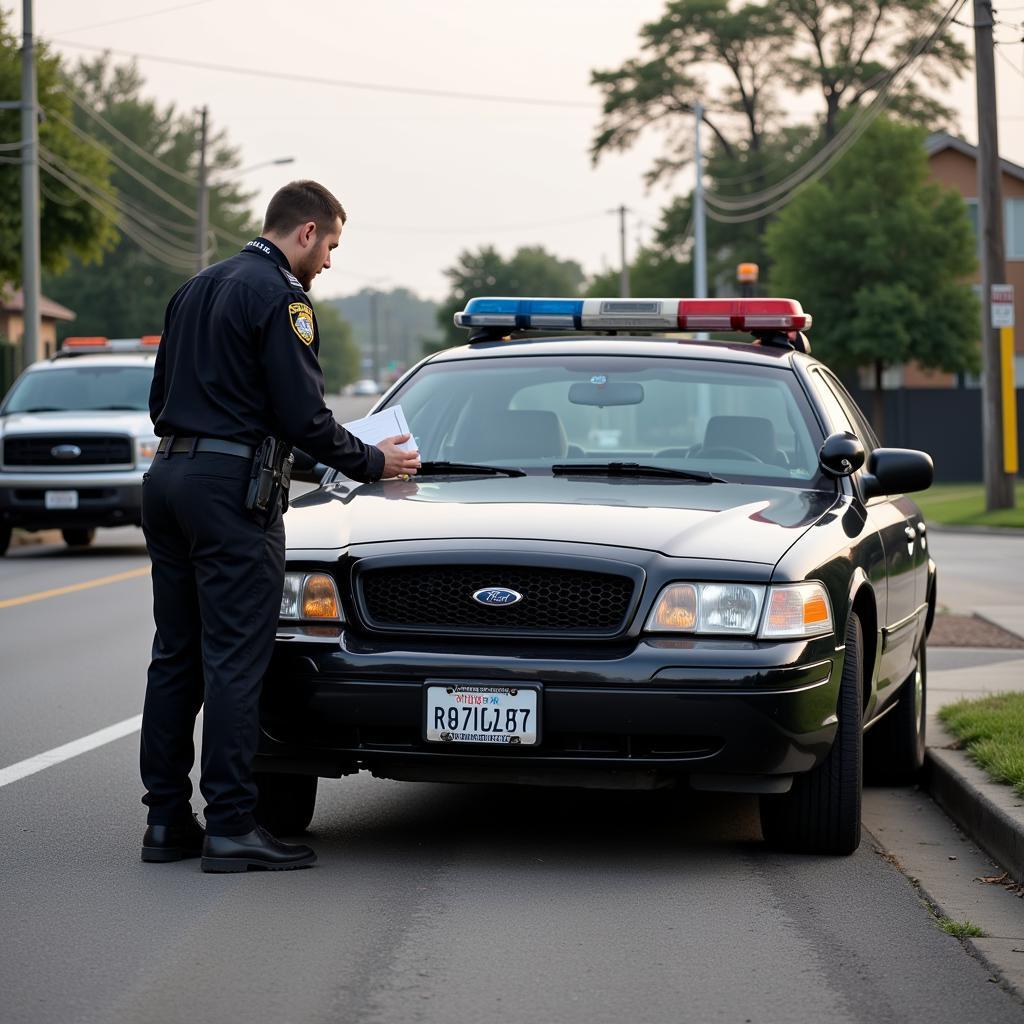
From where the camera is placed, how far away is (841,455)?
Result: 6383 mm

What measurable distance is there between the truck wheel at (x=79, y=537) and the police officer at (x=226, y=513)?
15620 mm

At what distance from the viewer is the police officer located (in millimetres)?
5547

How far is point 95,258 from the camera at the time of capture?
111ft

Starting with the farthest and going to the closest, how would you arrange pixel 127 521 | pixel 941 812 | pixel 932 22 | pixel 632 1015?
pixel 932 22
pixel 127 521
pixel 941 812
pixel 632 1015

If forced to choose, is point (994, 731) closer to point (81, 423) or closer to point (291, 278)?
point (291, 278)

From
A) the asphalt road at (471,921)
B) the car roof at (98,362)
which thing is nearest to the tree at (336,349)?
the car roof at (98,362)

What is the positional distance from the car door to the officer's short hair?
2072 millimetres

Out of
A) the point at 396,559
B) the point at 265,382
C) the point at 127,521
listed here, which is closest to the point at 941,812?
the point at 396,559

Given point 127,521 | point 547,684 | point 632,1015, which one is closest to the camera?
point 632,1015

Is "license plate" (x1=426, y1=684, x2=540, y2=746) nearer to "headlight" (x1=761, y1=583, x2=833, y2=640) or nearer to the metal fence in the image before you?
"headlight" (x1=761, y1=583, x2=833, y2=640)

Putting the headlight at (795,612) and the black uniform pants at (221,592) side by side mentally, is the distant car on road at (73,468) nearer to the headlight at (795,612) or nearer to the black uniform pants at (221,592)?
the black uniform pants at (221,592)

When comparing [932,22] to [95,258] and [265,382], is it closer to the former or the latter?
[95,258]

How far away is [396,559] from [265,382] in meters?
0.65

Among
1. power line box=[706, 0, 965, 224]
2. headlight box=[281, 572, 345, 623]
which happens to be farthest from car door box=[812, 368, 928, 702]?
power line box=[706, 0, 965, 224]
